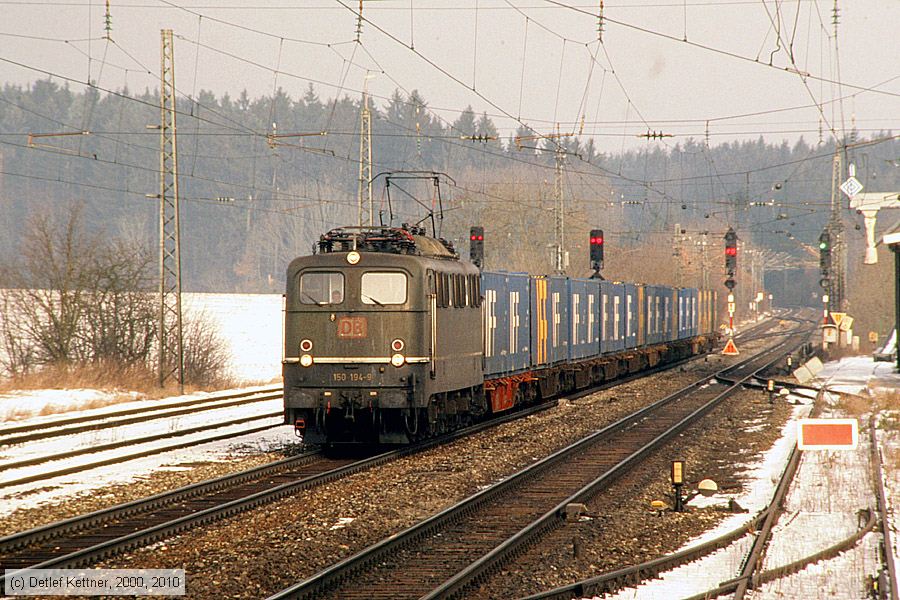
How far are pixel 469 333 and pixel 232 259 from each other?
10917cm

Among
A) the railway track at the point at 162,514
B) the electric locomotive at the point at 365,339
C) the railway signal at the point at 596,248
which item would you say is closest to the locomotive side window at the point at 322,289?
the electric locomotive at the point at 365,339

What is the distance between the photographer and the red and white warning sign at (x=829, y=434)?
12188 millimetres

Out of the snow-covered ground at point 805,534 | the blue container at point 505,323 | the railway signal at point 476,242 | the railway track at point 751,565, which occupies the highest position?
the railway signal at point 476,242

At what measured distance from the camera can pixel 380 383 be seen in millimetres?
17469

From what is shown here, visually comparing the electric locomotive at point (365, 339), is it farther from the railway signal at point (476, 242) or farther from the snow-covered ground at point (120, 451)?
the railway signal at point (476, 242)

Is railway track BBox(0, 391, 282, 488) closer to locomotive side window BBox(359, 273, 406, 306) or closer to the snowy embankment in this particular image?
the snowy embankment

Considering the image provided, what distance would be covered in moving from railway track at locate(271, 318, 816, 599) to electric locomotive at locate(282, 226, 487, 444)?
2.44 metres

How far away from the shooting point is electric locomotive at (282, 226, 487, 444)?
57.4 feet

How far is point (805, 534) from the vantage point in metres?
12.1

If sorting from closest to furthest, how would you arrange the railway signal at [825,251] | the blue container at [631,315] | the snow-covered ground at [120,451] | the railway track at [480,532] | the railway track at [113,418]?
the railway track at [480,532]
the snow-covered ground at [120,451]
the railway track at [113,418]
the blue container at [631,315]
the railway signal at [825,251]

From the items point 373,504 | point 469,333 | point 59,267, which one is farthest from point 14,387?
point 373,504

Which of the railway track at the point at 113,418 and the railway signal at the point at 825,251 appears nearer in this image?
the railway track at the point at 113,418

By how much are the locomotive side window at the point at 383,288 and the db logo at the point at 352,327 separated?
32 centimetres

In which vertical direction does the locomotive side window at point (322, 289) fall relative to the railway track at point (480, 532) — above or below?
above
